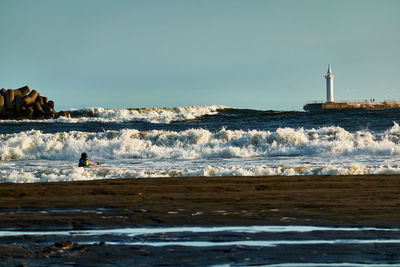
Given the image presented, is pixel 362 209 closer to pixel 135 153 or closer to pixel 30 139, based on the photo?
pixel 135 153

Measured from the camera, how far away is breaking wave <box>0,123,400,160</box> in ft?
64.2

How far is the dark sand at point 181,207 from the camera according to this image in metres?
4.84

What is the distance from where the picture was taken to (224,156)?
1934 cm

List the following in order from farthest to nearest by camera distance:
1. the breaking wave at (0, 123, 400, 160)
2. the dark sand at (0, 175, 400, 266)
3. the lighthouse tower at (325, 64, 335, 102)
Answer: the lighthouse tower at (325, 64, 335, 102), the breaking wave at (0, 123, 400, 160), the dark sand at (0, 175, 400, 266)

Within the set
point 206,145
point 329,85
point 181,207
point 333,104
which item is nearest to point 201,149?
point 206,145

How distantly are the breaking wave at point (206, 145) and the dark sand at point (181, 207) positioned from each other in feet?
31.3

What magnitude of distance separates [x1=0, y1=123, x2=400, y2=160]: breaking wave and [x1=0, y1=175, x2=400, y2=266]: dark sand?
31.3 ft

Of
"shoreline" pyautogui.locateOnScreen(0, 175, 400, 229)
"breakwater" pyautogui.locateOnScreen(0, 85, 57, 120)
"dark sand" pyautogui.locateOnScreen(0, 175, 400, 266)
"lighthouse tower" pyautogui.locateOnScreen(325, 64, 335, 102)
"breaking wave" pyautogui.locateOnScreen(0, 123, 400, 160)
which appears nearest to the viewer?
"dark sand" pyautogui.locateOnScreen(0, 175, 400, 266)

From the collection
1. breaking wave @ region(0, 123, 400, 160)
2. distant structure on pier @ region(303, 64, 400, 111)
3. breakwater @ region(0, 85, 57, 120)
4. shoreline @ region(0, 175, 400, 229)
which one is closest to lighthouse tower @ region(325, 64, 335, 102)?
distant structure on pier @ region(303, 64, 400, 111)

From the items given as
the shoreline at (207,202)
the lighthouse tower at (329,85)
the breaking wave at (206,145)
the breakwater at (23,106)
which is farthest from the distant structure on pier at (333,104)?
the shoreline at (207,202)

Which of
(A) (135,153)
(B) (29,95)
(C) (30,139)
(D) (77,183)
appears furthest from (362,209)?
(B) (29,95)

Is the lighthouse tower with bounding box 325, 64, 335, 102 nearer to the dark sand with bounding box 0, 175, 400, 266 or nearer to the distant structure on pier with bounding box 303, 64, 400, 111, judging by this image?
the distant structure on pier with bounding box 303, 64, 400, 111

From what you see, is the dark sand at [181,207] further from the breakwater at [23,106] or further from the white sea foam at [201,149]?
the breakwater at [23,106]

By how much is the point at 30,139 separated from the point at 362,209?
18315 millimetres
